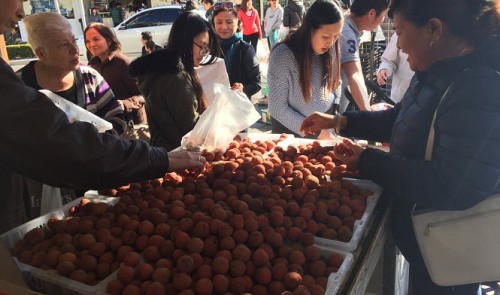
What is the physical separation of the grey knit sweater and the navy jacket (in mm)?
1156

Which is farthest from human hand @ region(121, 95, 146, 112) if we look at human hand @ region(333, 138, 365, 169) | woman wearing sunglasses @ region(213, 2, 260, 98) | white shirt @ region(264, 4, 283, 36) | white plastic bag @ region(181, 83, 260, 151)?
white shirt @ region(264, 4, 283, 36)

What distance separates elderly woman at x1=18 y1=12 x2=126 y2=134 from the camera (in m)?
2.46

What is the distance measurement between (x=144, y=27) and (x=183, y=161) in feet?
36.3

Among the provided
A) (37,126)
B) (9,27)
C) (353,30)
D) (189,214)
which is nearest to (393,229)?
(189,214)

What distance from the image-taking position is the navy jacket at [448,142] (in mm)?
1360

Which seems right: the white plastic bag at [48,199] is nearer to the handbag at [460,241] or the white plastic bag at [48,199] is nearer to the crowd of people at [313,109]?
the crowd of people at [313,109]

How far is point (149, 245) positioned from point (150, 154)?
33 centimetres

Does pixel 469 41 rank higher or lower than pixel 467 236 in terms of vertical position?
higher

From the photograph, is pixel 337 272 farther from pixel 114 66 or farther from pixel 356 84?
pixel 114 66

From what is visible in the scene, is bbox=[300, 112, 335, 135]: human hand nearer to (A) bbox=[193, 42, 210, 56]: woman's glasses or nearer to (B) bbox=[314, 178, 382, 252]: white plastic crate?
(B) bbox=[314, 178, 382, 252]: white plastic crate

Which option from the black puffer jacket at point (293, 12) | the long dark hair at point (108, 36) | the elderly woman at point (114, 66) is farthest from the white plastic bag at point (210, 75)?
the black puffer jacket at point (293, 12)

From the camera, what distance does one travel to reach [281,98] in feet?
9.44

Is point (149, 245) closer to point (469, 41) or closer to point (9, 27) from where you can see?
point (9, 27)

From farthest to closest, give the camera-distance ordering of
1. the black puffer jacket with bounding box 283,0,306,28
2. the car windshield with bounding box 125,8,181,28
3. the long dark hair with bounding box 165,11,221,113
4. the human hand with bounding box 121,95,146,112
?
the car windshield with bounding box 125,8,181,28 → the black puffer jacket with bounding box 283,0,306,28 → the human hand with bounding box 121,95,146,112 → the long dark hair with bounding box 165,11,221,113
